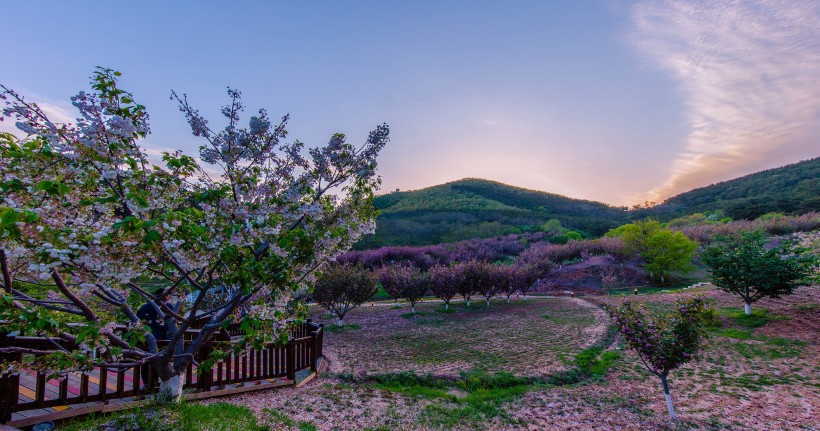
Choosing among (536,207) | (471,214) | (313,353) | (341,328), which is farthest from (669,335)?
(536,207)

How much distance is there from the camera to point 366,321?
1886cm

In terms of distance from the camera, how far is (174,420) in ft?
16.9

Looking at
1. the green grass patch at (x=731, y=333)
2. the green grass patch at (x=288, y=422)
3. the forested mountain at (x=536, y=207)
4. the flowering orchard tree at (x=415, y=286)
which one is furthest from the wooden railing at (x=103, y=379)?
the forested mountain at (x=536, y=207)

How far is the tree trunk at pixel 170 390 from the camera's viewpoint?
19.3 ft

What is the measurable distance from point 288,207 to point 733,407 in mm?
10686

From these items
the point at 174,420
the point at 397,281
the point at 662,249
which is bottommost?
the point at 174,420

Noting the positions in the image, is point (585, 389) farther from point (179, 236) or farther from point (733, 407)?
point (179, 236)

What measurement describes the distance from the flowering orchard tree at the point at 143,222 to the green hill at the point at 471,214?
47.8 metres

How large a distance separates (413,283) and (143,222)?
58.6ft

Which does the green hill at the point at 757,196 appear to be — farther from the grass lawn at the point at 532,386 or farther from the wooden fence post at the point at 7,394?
the wooden fence post at the point at 7,394

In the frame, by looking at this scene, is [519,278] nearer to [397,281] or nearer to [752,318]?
[397,281]

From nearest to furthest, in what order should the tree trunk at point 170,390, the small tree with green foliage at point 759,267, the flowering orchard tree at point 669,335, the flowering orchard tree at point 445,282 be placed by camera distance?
1. the tree trunk at point 170,390
2. the flowering orchard tree at point 669,335
3. the small tree with green foliage at point 759,267
4. the flowering orchard tree at point 445,282

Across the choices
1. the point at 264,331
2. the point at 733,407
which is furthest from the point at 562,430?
the point at 264,331

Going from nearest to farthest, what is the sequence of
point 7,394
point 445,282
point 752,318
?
point 7,394 → point 752,318 → point 445,282
